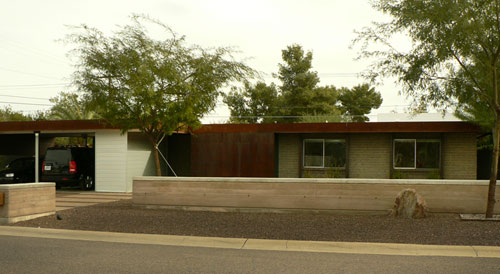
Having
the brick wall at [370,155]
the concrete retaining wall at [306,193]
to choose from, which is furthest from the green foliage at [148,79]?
the brick wall at [370,155]

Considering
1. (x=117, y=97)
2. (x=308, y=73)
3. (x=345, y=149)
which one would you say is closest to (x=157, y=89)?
(x=117, y=97)

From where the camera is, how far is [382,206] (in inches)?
498

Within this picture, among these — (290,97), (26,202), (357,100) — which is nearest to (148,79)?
(26,202)

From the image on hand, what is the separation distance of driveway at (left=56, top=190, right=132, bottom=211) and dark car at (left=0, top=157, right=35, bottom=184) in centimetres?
465

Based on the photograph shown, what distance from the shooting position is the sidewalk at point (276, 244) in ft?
27.6

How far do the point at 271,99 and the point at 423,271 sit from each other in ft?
150

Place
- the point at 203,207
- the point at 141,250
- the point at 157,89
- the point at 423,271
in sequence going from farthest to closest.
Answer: the point at 157,89, the point at 203,207, the point at 141,250, the point at 423,271

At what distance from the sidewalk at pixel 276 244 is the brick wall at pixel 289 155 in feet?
41.9

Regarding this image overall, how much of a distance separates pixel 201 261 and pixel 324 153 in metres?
15.0

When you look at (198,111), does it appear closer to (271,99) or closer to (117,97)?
(117,97)

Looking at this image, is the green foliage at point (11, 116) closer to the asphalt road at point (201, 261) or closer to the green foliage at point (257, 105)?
the green foliage at point (257, 105)

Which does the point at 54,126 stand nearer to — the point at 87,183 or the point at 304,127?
the point at 87,183

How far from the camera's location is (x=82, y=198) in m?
17.8

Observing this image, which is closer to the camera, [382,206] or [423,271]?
[423,271]
